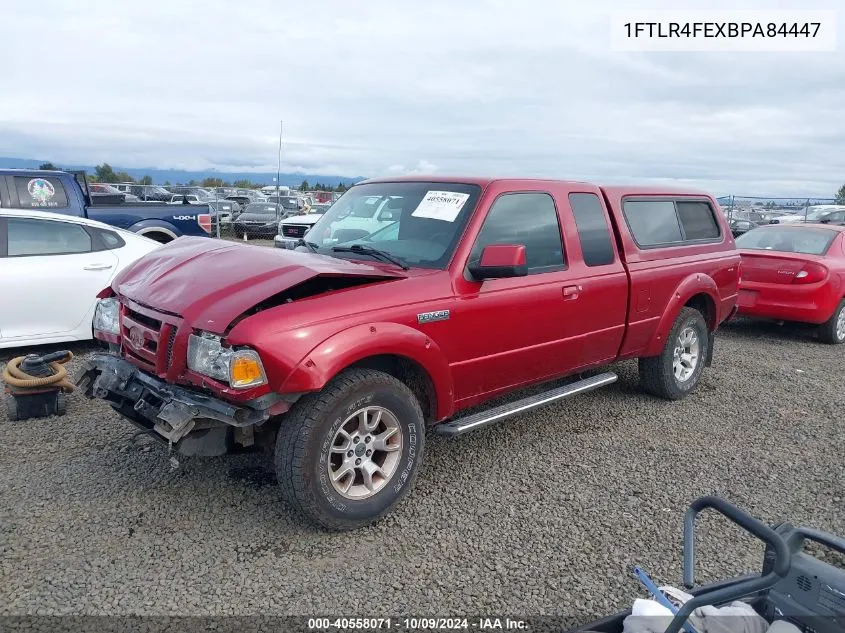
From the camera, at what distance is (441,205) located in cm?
419

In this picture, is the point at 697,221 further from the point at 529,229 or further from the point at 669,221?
the point at 529,229

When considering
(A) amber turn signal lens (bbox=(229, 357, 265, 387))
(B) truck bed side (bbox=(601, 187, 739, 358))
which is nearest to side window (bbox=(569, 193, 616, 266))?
(B) truck bed side (bbox=(601, 187, 739, 358))

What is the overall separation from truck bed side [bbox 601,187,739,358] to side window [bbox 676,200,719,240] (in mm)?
40

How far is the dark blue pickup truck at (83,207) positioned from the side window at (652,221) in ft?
23.4

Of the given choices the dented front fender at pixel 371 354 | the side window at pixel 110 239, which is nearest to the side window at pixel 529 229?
the dented front fender at pixel 371 354

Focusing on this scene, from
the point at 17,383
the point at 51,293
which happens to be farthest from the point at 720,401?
the point at 51,293

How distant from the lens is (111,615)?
2738 millimetres

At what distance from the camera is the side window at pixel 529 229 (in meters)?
4.13

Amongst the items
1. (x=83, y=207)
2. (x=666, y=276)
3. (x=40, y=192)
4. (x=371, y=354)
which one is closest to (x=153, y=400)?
(x=371, y=354)

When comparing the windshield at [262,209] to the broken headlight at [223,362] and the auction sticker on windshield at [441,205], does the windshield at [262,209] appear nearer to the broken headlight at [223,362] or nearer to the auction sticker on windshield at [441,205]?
the auction sticker on windshield at [441,205]

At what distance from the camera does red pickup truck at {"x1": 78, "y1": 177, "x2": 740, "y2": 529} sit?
10.3 ft

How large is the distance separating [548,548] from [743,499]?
144cm

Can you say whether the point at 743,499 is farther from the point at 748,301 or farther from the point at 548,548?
the point at 748,301

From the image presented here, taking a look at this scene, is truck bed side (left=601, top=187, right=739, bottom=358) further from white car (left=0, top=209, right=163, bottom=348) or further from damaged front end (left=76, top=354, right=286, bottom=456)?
white car (left=0, top=209, right=163, bottom=348)
